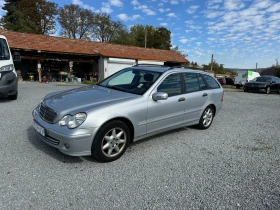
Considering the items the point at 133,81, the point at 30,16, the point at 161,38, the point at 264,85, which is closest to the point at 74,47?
the point at 264,85

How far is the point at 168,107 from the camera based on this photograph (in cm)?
394

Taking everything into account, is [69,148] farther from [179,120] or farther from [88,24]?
[88,24]

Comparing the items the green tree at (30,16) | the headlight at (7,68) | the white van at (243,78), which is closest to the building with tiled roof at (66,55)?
the white van at (243,78)

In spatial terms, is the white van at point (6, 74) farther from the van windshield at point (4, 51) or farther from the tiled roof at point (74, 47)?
the tiled roof at point (74, 47)

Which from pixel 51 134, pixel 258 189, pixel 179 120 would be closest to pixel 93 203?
pixel 51 134

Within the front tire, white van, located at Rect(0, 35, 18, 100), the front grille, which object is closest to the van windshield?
white van, located at Rect(0, 35, 18, 100)

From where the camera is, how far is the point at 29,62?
761 inches

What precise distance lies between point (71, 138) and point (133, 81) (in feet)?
6.24

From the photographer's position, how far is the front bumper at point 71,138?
283 cm

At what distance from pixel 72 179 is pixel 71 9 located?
1682 inches

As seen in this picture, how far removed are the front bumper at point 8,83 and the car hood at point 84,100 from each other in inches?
156

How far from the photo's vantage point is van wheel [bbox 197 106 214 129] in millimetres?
5070

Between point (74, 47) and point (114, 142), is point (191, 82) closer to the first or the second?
point (114, 142)

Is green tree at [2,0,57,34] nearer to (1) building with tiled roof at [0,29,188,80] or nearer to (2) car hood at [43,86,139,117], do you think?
(1) building with tiled roof at [0,29,188,80]
